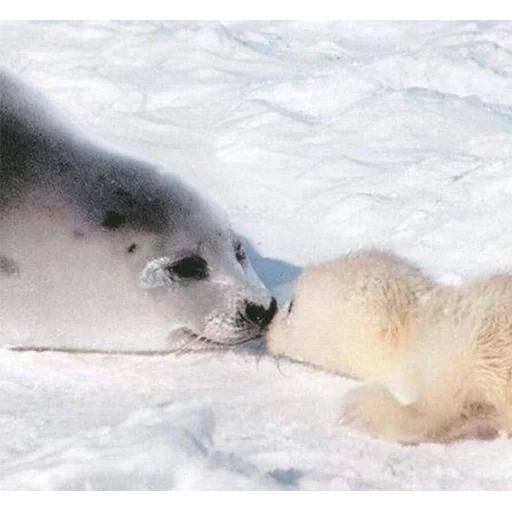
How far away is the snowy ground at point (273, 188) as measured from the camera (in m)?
2.37

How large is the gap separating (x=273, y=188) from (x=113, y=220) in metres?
1.59

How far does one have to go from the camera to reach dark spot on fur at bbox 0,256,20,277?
339cm

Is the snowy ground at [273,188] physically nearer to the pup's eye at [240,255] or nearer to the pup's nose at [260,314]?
the pup's nose at [260,314]

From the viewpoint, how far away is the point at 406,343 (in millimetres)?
2867

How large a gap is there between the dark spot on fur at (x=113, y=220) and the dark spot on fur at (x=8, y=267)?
0.87 ft

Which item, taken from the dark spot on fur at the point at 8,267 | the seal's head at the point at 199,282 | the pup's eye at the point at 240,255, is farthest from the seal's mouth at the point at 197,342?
the dark spot on fur at the point at 8,267

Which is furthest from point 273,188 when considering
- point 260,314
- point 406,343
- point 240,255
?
point 406,343

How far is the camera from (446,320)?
2752 mm

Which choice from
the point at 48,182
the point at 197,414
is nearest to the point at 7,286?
the point at 48,182

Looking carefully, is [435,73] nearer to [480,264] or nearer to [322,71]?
[322,71]

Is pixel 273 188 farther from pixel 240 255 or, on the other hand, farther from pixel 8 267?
pixel 8 267

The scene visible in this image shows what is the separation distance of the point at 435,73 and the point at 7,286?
3679mm

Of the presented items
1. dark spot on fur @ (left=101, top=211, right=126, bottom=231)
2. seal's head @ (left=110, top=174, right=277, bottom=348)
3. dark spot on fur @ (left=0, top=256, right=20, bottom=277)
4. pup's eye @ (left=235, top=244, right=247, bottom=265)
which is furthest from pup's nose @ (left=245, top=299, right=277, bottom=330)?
dark spot on fur @ (left=0, top=256, right=20, bottom=277)

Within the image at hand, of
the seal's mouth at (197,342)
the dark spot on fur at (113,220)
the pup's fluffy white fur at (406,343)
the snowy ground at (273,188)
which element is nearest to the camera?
the snowy ground at (273,188)
